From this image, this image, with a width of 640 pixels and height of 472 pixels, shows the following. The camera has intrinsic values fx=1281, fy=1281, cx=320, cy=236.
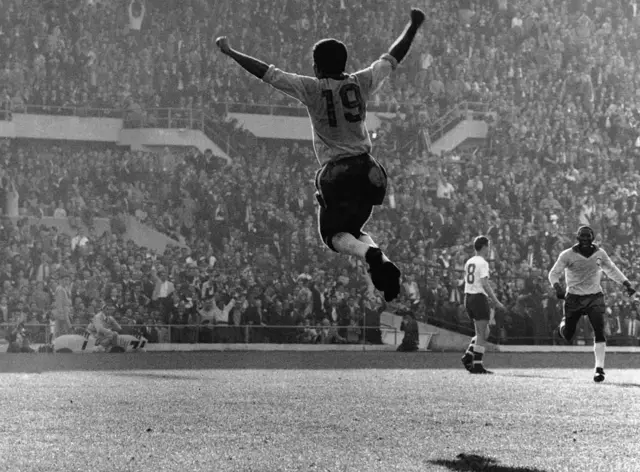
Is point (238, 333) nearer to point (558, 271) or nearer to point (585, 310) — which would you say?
point (585, 310)

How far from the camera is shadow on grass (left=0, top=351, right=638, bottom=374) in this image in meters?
19.3

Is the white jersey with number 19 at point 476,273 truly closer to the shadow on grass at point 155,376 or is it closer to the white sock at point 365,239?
the shadow on grass at point 155,376

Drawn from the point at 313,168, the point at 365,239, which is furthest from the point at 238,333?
the point at 365,239

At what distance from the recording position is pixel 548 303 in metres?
28.8

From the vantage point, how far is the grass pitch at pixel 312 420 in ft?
26.5

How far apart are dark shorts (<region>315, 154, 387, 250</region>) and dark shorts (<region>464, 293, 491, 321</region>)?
932cm

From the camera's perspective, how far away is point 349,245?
9844 millimetres

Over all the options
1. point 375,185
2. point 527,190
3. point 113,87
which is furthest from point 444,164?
point 375,185

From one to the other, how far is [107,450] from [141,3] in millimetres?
31916

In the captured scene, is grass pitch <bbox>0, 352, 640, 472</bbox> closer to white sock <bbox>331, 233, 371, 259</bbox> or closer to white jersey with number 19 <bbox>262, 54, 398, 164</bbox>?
white sock <bbox>331, 233, 371, 259</bbox>

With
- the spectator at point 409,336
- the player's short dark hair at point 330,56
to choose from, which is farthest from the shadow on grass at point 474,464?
the spectator at point 409,336

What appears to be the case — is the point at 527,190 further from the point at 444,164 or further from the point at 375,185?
the point at 375,185

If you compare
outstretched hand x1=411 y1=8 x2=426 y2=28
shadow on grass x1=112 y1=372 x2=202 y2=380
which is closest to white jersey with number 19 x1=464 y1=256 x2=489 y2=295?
shadow on grass x1=112 y1=372 x2=202 y2=380

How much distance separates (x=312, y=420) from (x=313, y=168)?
24.6 metres
